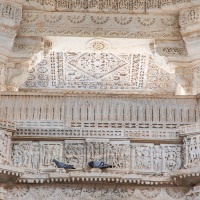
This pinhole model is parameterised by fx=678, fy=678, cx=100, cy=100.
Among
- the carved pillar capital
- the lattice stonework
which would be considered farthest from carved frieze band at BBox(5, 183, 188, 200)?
the lattice stonework

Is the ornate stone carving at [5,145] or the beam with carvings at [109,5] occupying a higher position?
the beam with carvings at [109,5]

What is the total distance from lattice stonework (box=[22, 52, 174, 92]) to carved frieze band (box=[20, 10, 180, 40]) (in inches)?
59.6

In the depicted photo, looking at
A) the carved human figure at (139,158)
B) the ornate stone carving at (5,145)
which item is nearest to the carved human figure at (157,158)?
the carved human figure at (139,158)

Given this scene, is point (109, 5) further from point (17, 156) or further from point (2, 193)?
point (2, 193)

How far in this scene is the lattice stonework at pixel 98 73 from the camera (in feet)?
45.1

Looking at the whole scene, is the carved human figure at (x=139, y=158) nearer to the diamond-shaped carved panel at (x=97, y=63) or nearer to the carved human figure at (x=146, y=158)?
the carved human figure at (x=146, y=158)

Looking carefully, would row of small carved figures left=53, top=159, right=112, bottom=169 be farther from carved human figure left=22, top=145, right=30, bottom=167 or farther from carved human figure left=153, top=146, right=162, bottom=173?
carved human figure left=153, top=146, right=162, bottom=173

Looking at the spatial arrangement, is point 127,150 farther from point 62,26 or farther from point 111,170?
point 62,26

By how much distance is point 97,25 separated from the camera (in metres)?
12.1

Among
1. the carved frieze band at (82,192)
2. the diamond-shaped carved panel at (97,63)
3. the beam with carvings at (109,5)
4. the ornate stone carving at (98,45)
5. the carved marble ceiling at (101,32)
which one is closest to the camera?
the carved frieze band at (82,192)

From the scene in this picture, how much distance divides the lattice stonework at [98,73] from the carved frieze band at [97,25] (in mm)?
1513

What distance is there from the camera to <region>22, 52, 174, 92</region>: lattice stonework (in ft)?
45.1

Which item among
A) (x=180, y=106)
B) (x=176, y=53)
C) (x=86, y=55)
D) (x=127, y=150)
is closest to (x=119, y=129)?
(x=127, y=150)

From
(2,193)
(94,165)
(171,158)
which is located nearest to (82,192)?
(94,165)
